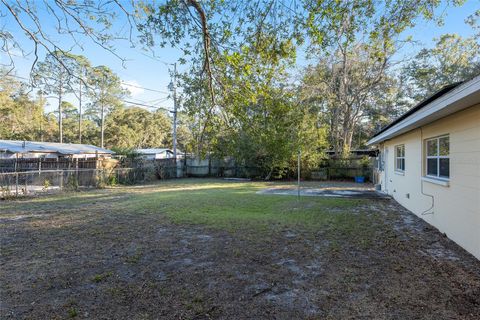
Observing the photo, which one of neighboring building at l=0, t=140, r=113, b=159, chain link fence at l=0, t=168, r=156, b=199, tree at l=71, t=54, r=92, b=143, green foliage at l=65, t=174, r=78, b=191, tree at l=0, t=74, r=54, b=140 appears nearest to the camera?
tree at l=71, t=54, r=92, b=143

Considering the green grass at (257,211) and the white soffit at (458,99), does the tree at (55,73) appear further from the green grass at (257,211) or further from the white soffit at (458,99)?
the white soffit at (458,99)

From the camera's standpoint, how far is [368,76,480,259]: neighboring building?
4.14 metres

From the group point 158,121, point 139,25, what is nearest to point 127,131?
point 158,121

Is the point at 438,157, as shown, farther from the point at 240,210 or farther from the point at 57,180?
the point at 57,180

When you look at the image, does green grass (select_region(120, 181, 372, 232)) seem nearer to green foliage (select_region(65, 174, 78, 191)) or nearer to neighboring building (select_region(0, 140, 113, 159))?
green foliage (select_region(65, 174, 78, 191))

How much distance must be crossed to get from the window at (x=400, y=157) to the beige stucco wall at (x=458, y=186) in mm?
1766

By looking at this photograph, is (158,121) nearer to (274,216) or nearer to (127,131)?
(127,131)

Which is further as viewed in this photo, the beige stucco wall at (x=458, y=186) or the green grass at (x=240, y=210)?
the green grass at (x=240, y=210)

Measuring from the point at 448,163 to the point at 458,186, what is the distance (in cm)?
76

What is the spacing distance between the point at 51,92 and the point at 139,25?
5.82 ft

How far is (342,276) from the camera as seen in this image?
11.3 ft

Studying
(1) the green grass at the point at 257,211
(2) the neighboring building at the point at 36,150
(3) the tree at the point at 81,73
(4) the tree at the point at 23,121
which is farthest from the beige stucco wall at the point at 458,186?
(4) the tree at the point at 23,121

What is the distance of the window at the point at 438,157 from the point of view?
5.47 m

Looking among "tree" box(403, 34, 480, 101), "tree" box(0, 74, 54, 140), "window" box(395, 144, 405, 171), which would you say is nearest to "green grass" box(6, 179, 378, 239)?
"window" box(395, 144, 405, 171)
